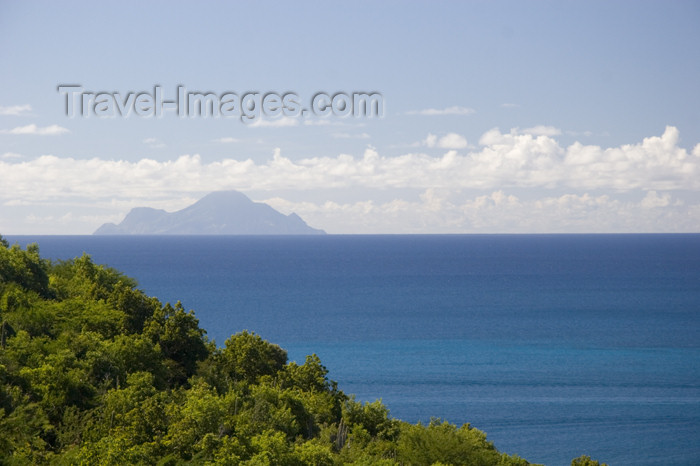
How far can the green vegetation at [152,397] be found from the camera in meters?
28.1

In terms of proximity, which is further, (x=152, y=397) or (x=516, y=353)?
(x=516, y=353)

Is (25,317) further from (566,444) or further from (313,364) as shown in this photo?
(566,444)

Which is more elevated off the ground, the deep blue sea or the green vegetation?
the green vegetation

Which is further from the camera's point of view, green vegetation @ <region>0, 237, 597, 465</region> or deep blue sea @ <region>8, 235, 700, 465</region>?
deep blue sea @ <region>8, 235, 700, 465</region>

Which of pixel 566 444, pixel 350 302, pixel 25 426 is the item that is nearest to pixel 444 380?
pixel 566 444

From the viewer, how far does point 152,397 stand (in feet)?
106

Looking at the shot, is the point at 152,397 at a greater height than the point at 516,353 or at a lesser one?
greater

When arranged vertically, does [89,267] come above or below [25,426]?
above

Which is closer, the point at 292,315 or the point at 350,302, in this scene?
the point at 292,315

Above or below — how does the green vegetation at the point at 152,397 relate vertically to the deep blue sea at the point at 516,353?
above

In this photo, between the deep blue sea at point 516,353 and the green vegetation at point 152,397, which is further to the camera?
the deep blue sea at point 516,353

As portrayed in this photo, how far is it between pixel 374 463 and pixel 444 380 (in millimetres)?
56871

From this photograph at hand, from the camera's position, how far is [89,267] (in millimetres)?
53781

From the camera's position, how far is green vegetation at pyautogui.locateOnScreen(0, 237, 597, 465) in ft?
92.3
